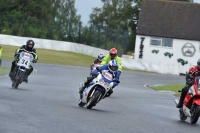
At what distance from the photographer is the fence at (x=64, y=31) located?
7025cm

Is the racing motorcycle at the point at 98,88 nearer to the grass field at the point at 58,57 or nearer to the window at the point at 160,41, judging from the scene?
the grass field at the point at 58,57

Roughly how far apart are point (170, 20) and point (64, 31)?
36.9 ft

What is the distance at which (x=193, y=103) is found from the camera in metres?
15.6

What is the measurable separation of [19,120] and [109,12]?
398 ft

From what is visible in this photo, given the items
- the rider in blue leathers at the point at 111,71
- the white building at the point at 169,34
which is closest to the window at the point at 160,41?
the white building at the point at 169,34

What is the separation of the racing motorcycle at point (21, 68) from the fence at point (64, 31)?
45.5m

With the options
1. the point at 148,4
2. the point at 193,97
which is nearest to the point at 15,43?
the point at 148,4

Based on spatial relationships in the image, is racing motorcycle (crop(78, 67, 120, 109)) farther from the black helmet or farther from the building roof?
the building roof

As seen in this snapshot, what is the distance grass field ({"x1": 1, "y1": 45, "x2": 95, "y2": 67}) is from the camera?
59.8m

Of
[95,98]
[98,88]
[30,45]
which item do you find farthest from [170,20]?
[95,98]

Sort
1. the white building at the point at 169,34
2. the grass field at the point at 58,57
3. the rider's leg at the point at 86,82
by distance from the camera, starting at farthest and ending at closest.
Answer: the white building at the point at 169,34 → the grass field at the point at 58,57 → the rider's leg at the point at 86,82

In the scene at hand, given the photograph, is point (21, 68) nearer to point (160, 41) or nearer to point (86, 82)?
point (86, 82)

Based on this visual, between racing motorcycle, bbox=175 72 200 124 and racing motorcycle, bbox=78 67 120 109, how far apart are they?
6.74ft

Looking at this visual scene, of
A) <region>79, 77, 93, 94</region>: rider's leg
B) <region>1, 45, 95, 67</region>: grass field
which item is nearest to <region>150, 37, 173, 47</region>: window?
<region>1, 45, 95, 67</region>: grass field
